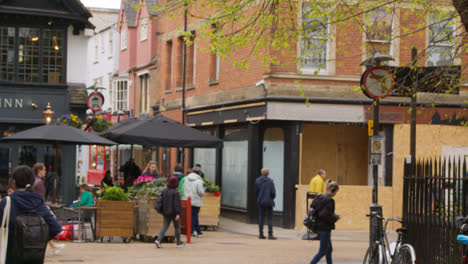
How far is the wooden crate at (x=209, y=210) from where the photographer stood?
22.9 meters

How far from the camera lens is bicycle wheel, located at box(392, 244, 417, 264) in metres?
10.5

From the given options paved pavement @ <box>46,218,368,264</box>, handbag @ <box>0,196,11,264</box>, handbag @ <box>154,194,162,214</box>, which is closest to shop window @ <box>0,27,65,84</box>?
paved pavement @ <box>46,218,368,264</box>

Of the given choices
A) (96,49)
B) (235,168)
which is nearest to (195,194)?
(235,168)

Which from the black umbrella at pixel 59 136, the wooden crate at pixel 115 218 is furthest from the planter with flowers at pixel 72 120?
the wooden crate at pixel 115 218

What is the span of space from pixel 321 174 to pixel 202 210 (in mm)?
3453

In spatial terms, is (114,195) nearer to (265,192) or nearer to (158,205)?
(158,205)

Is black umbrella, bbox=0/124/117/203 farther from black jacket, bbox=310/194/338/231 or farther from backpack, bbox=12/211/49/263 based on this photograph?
backpack, bbox=12/211/49/263

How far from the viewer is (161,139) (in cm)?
2216

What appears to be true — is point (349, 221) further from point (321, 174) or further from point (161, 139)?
point (161, 139)

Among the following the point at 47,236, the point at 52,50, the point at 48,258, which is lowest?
the point at 48,258

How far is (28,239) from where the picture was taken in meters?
8.53

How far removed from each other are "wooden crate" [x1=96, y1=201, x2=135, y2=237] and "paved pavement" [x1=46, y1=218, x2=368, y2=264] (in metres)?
0.29

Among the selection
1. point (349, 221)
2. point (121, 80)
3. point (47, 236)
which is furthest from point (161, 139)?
point (121, 80)

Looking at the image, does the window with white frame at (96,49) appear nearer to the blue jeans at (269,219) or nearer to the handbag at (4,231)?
the blue jeans at (269,219)
